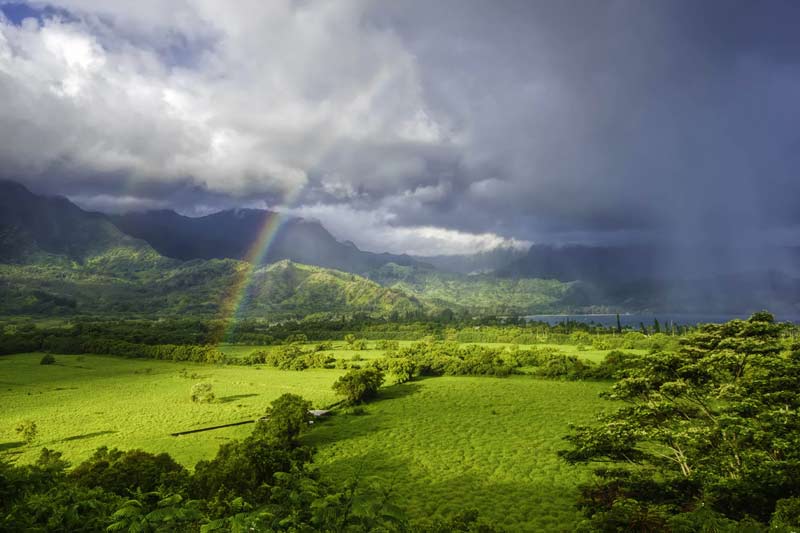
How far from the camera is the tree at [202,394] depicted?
246 ft

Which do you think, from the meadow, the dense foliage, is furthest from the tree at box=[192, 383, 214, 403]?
the dense foliage

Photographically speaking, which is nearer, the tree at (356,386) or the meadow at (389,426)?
the meadow at (389,426)

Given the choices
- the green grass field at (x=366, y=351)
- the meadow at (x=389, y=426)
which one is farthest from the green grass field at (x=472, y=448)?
the green grass field at (x=366, y=351)

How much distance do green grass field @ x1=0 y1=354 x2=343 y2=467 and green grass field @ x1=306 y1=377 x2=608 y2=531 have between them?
16.3m

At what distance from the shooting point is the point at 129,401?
247 feet

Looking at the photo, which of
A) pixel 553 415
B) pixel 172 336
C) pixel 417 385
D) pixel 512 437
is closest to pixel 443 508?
pixel 512 437

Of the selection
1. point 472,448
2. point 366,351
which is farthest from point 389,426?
point 366,351

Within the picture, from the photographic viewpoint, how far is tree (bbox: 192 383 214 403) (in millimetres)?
74938

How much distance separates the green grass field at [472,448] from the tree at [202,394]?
26661 mm

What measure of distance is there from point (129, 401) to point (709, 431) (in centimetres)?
8840

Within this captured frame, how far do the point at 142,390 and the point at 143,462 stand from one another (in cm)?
6536

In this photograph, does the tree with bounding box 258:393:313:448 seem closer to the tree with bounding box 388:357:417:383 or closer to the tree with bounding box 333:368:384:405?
the tree with bounding box 333:368:384:405

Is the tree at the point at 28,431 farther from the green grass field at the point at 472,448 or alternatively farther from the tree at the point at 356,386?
the tree at the point at 356,386

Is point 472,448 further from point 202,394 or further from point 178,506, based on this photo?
point 202,394
